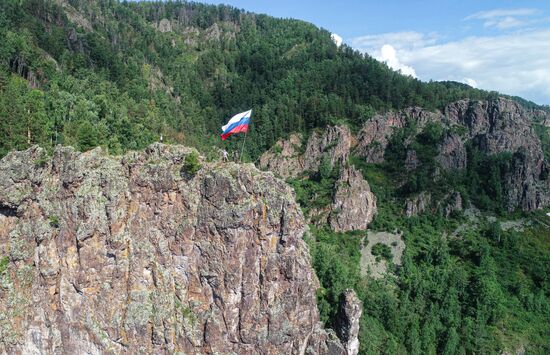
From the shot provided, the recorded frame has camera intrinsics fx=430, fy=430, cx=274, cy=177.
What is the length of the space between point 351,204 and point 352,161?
32825 mm

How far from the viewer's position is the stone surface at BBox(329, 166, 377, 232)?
132m

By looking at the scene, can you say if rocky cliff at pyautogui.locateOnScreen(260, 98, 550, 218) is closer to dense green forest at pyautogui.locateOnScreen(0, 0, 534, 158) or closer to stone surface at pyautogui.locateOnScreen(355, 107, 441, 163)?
stone surface at pyautogui.locateOnScreen(355, 107, 441, 163)

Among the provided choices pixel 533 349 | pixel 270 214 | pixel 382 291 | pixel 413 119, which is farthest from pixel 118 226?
pixel 413 119

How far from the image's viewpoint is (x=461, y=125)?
181 m

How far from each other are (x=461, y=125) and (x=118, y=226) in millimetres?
164933

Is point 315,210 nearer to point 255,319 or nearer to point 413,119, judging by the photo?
point 413,119

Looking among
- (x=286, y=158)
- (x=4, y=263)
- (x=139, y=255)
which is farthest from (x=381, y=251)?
(x=4, y=263)

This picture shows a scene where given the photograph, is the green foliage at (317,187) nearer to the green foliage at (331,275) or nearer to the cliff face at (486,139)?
the cliff face at (486,139)

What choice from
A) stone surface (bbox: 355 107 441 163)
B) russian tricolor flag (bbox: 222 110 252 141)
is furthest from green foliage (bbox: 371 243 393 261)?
russian tricolor flag (bbox: 222 110 252 141)

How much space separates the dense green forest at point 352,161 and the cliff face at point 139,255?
20.2 feet

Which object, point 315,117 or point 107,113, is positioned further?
point 315,117

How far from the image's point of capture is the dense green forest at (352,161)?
269ft

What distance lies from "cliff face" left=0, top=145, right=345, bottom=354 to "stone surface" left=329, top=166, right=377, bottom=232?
81940 millimetres

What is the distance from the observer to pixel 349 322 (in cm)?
6569
